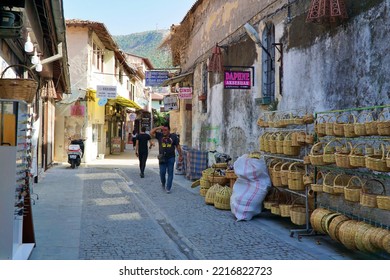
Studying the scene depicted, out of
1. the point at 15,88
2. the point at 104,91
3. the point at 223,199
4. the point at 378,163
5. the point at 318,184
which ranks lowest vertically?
the point at 223,199

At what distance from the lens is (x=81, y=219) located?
7531mm

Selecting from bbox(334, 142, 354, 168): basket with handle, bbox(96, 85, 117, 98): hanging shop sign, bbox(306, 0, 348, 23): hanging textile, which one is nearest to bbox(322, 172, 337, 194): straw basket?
bbox(334, 142, 354, 168): basket with handle

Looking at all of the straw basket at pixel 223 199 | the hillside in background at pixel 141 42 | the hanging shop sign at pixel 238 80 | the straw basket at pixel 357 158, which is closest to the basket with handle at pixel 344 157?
the straw basket at pixel 357 158

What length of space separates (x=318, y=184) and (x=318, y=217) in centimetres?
47

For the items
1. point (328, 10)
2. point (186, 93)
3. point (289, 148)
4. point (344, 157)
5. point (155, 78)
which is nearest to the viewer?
point (344, 157)

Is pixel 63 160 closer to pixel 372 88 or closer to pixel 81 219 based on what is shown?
pixel 81 219

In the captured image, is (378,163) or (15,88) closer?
(378,163)

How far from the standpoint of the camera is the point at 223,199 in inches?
333

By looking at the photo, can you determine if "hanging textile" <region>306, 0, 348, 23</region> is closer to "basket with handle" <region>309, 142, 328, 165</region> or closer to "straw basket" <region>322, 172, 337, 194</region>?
"basket with handle" <region>309, 142, 328, 165</region>

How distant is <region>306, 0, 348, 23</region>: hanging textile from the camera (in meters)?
6.36

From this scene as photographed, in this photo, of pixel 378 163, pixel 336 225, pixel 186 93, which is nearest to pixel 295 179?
pixel 336 225

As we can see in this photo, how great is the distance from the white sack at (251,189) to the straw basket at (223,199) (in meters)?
0.66

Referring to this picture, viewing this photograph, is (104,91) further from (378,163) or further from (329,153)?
(378,163)

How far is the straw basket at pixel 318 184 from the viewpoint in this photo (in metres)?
6.06
